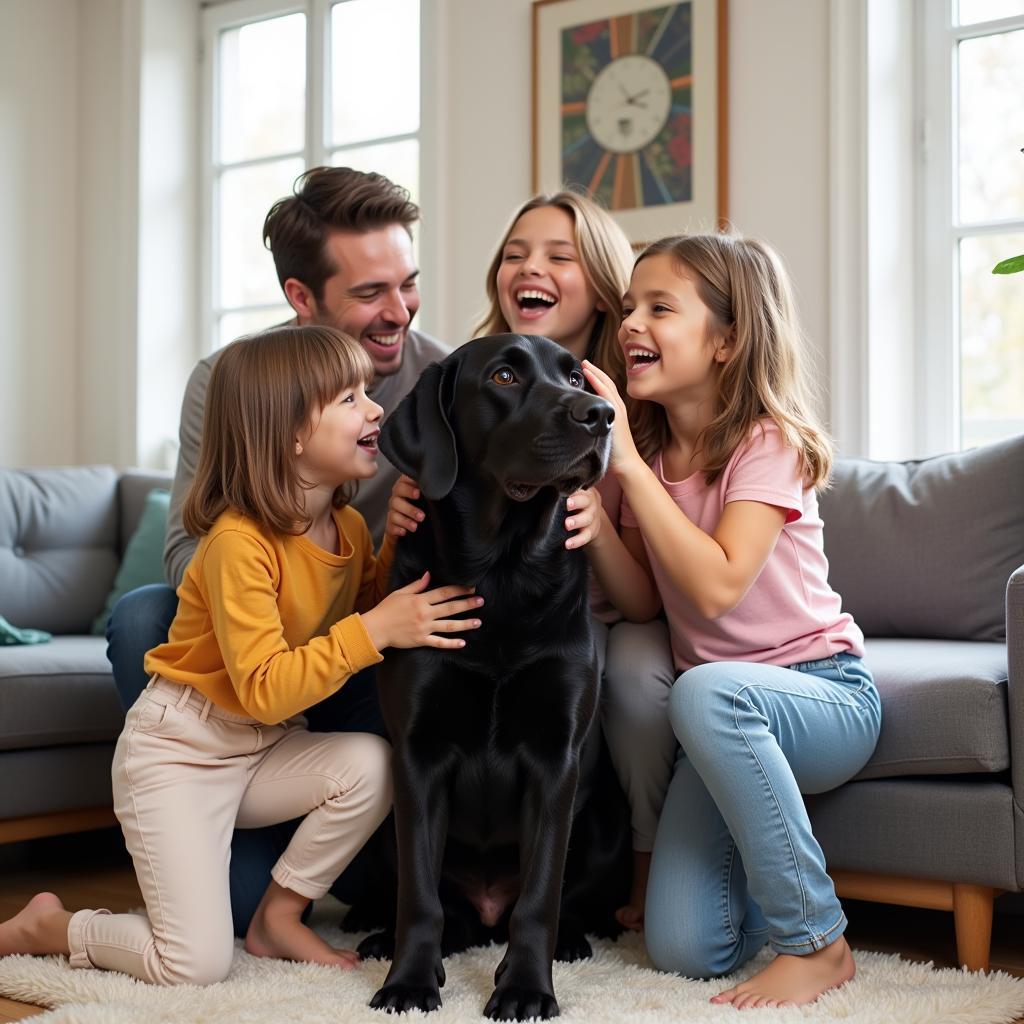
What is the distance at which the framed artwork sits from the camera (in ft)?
11.1

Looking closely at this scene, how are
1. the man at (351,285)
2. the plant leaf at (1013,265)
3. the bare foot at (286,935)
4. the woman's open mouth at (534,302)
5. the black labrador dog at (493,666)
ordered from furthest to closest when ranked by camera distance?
the man at (351,285), the woman's open mouth at (534,302), the bare foot at (286,935), the black labrador dog at (493,666), the plant leaf at (1013,265)

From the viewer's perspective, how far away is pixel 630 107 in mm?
3555

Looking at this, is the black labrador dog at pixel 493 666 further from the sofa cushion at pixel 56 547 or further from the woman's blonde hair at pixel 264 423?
the sofa cushion at pixel 56 547

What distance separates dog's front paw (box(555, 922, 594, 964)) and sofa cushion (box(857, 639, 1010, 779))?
1.57ft

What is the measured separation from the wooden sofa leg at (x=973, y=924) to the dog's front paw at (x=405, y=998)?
2.53ft

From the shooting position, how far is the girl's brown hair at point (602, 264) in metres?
2.24

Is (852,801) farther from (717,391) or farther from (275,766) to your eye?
(275,766)

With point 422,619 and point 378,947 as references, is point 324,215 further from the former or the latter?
point 378,947

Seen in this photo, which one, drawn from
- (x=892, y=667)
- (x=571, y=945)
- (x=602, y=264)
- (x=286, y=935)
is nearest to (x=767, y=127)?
(x=602, y=264)

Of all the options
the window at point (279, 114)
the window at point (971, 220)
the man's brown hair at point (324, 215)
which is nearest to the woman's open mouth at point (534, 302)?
the man's brown hair at point (324, 215)

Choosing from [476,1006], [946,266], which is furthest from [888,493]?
[476,1006]

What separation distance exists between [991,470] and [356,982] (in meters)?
1.55

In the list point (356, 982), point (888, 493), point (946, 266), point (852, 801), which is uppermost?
point (946, 266)

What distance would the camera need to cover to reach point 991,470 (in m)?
2.48
